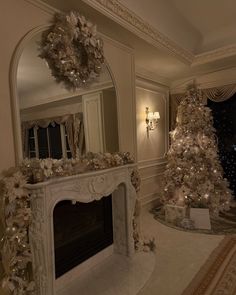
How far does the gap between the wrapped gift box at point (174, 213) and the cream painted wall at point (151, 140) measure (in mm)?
726

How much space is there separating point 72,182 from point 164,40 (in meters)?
2.56

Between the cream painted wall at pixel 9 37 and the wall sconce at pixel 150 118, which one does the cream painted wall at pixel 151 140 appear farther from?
the cream painted wall at pixel 9 37

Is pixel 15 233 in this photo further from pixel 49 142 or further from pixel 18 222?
pixel 49 142

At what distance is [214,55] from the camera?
4066mm

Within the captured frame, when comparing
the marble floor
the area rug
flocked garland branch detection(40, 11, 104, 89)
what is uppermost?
flocked garland branch detection(40, 11, 104, 89)

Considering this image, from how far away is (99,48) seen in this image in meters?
2.60

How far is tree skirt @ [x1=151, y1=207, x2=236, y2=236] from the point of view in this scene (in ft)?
11.4

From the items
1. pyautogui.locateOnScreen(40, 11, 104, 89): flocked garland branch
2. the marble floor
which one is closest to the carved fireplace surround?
the marble floor

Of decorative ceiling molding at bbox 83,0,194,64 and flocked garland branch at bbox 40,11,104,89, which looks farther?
decorative ceiling molding at bbox 83,0,194,64

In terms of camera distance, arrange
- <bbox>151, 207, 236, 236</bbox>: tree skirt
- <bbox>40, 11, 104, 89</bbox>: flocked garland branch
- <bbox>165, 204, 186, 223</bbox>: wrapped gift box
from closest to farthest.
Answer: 1. <bbox>40, 11, 104, 89</bbox>: flocked garland branch
2. <bbox>151, 207, 236, 236</bbox>: tree skirt
3. <bbox>165, 204, 186, 223</bbox>: wrapped gift box

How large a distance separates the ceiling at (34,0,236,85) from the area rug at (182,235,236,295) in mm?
2907

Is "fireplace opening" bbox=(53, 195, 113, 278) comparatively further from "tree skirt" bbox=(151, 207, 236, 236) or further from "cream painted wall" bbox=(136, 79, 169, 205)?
"cream painted wall" bbox=(136, 79, 169, 205)

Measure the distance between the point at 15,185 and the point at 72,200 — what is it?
625 millimetres

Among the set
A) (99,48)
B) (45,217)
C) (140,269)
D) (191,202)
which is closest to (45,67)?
(99,48)
